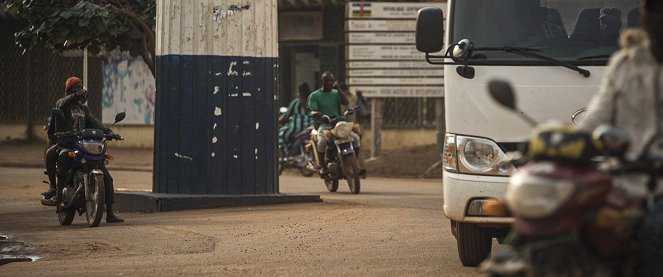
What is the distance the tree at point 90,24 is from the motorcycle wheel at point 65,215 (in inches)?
136

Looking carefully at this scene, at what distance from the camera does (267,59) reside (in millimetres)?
16312

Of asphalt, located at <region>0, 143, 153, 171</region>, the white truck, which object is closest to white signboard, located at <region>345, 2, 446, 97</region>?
asphalt, located at <region>0, 143, 153, 171</region>

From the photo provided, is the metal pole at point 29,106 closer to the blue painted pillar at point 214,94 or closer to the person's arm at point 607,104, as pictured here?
the blue painted pillar at point 214,94

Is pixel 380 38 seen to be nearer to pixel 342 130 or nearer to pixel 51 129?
pixel 342 130

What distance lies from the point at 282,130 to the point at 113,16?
7415 mm

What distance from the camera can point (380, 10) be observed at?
25906 millimetres

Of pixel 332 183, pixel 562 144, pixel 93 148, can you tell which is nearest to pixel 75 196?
pixel 93 148

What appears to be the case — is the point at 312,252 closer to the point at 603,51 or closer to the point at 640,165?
the point at 603,51

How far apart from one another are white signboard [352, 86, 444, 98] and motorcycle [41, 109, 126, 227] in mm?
12423

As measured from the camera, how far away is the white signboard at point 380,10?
2581 cm

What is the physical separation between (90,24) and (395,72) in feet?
32.4

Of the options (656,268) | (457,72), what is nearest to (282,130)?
(457,72)

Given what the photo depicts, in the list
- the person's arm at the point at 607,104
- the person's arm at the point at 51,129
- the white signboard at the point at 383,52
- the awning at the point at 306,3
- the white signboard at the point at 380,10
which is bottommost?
the person's arm at the point at 51,129

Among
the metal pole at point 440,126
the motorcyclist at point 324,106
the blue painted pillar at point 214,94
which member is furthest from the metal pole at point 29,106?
the blue painted pillar at point 214,94
